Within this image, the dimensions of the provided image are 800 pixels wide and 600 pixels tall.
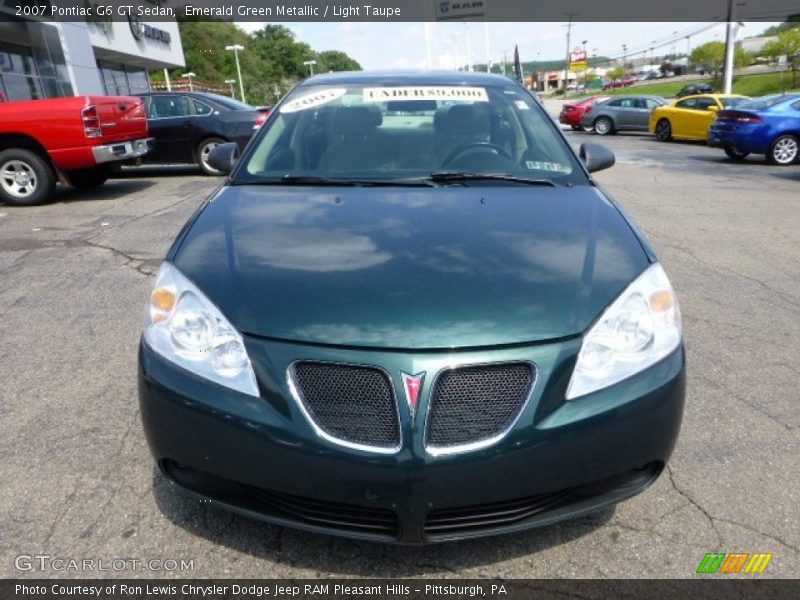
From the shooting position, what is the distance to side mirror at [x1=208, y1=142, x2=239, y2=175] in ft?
11.0

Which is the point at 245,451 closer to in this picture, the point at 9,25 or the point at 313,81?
the point at 313,81

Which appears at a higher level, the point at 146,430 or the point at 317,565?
the point at 146,430

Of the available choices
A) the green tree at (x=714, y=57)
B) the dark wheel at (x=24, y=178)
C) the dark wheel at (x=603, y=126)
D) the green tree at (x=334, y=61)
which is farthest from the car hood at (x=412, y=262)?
the green tree at (x=334, y=61)

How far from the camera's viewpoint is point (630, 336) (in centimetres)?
189

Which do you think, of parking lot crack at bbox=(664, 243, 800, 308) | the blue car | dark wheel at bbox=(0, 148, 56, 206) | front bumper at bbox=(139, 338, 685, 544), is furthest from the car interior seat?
the blue car

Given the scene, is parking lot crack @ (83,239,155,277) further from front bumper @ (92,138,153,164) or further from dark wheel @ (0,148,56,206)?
dark wheel @ (0,148,56,206)

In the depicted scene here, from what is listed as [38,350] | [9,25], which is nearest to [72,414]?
[38,350]

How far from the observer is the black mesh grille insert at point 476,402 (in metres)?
1.69

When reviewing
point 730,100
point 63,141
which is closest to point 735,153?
point 730,100

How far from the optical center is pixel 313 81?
365cm

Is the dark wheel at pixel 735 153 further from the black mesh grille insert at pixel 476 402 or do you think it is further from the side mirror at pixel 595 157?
the black mesh grille insert at pixel 476 402

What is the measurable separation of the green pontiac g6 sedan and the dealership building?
18835 mm

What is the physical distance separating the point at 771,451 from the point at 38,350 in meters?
3.90

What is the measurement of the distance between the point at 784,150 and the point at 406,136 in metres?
12.6
